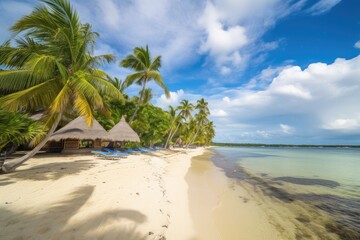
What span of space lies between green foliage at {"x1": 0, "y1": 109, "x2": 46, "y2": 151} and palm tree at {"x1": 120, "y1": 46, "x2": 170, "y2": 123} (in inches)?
472

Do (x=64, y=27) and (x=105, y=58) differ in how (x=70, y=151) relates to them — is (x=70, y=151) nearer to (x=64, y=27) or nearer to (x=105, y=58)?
(x=105, y=58)

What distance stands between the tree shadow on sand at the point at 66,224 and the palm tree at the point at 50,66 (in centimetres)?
341

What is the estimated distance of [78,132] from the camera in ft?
43.7

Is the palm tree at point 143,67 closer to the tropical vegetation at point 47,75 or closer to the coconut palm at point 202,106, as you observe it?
the tropical vegetation at point 47,75

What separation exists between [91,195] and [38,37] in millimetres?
6322

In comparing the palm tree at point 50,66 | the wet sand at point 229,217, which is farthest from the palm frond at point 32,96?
the wet sand at point 229,217

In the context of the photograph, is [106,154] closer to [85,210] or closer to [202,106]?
[85,210]

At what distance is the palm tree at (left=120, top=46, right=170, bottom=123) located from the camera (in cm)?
1784

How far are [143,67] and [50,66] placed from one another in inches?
479

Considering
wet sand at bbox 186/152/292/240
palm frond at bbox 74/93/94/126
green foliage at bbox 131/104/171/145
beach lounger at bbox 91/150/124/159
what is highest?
green foliage at bbox 131/104/171/145

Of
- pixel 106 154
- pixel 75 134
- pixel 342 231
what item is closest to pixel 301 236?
pixel 342 231

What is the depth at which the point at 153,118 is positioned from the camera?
80.6ft

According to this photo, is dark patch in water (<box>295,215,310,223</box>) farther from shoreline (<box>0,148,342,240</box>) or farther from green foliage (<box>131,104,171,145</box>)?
green foliage (<box>131,104,171,145</box>)

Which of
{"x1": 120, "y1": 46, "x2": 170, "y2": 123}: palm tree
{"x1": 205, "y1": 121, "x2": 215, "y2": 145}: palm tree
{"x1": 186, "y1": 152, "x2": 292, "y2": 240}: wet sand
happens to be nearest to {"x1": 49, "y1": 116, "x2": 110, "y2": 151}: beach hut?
{"x1": 120, "y1": 46, "x2": 170, "y2": 123}: palm tree
